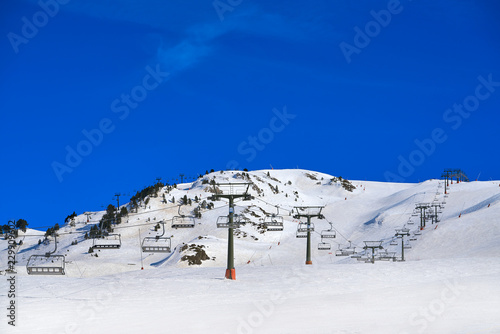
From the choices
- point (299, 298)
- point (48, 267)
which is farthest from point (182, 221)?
point (299, 298)

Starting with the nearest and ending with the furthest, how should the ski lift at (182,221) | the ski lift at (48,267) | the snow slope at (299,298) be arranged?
the snow slope at (299,298), the ski lift at (48,267), the ski lift at (182,221)

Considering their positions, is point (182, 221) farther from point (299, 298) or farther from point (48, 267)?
point (299, 298)

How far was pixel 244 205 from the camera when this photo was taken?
143 meters

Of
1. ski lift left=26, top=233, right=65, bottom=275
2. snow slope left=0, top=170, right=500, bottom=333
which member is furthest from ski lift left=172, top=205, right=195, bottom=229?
ski lift left=26, top=233, right=65, bottom=275

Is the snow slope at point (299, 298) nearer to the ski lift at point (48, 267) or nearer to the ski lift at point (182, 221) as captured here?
the ski lift at point (48, 267)

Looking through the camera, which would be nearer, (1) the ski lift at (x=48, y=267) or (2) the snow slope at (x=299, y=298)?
(2) the snow slope at (x=299, y=298)

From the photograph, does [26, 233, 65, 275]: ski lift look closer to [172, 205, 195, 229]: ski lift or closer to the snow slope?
the snow slope

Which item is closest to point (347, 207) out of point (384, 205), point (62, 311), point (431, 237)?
point (384, 205)

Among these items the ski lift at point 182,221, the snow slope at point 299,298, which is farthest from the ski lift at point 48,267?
the ski lift at point 182,221

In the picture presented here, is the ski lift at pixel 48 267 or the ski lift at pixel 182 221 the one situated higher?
the ski lift at pixel 182 221

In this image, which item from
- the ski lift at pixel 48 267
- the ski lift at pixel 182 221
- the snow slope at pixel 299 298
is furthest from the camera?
the ski lift at pixel 182 221

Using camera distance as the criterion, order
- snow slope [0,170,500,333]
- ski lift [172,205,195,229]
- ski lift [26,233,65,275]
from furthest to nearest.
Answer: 1. ski lift [172,205,195,229]
2. ski lift [26,233,65,275]
3. snow slope [0,170,500,333]

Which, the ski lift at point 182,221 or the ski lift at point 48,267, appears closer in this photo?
the ski lift at point 48,267

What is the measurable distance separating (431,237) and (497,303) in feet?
191
